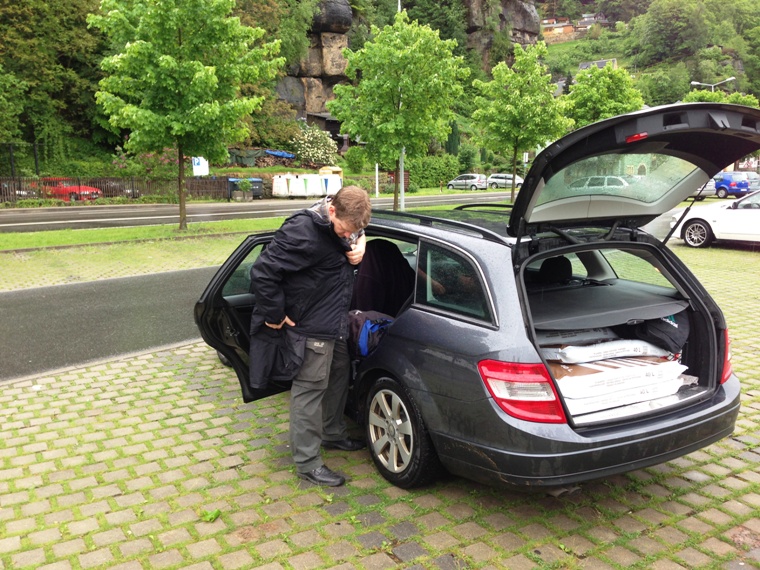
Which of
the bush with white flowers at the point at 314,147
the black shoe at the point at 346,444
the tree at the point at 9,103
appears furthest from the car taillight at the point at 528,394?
the bush with white flowers at the point at 314,147

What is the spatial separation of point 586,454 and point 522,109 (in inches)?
876

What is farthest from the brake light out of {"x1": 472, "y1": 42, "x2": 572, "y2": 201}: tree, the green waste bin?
the green waste bin

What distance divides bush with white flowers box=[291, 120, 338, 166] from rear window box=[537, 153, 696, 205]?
49.3 m

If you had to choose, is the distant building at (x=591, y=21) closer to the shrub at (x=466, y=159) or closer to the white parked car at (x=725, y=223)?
the shrub at (x=466, y=159)

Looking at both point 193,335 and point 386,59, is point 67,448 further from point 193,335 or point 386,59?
point 386,59

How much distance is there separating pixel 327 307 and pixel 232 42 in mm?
14685

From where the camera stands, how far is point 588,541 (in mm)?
3275

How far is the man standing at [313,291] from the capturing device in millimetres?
3576

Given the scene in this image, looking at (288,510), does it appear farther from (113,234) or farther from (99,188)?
(99,188)

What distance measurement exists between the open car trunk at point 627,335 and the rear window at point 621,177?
0.97 feet

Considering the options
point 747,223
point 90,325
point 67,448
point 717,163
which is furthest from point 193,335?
point 747,223

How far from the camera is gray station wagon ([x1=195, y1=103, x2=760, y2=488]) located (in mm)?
3096

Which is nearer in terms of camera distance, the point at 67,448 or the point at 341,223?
the point at 341,223

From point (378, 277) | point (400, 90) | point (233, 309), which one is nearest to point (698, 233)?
point (400, 90)
